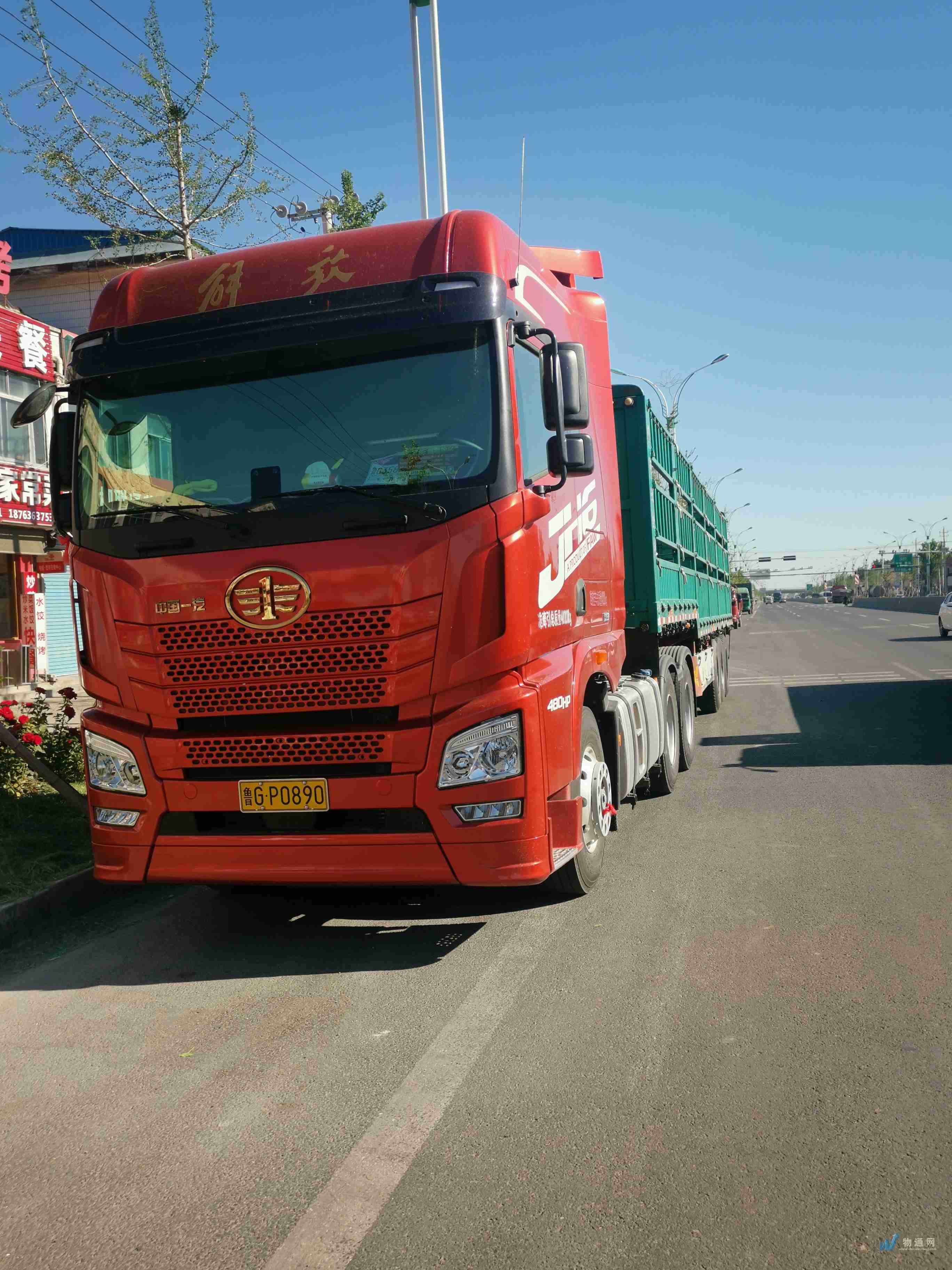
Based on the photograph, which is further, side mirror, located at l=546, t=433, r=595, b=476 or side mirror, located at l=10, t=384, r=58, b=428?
side mirror, located at l=10, t=384, r=58, b=428

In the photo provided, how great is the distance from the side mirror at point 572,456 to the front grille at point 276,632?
1.03m

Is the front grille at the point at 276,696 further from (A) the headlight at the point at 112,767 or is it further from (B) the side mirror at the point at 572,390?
(B) the side mirror at the point at 572,390

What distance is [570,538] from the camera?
5367mm

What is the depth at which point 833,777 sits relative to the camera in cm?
912

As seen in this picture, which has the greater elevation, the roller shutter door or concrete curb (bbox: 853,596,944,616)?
the roller shutter door

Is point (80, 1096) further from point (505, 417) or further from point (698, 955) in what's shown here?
point (505, 417)

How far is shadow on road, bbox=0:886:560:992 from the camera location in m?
4.78

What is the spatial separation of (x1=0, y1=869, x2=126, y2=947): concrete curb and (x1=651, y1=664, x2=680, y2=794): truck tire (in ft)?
13.6

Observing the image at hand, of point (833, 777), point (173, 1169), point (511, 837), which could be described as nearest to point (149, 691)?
point (511, 837)

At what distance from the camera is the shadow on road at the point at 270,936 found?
15.7 feet

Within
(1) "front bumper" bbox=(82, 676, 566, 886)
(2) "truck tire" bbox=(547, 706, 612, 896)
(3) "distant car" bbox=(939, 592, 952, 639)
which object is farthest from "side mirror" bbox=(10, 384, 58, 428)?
(3) "distant car" bbox=(939, 592, 952, 639)

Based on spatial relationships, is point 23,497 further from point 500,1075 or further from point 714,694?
point 500,1075

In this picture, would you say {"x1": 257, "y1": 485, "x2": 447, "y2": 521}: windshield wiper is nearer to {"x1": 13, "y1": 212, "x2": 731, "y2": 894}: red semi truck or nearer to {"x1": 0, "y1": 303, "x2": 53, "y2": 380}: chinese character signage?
{"x1": 13, "y1": 212, "x2": 731, "y2": 894}: red semi truck

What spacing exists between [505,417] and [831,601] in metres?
133
